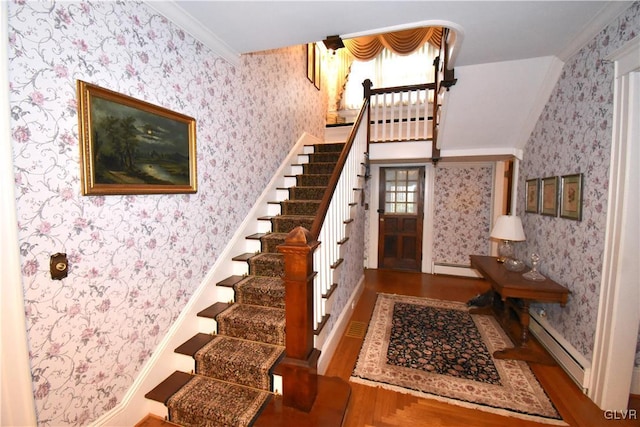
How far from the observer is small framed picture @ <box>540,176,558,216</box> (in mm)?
2393

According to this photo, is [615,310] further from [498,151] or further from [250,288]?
[250,288]

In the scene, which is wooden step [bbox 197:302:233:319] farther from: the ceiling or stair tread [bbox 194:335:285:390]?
the ceiling

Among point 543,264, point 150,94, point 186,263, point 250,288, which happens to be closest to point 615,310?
point 543,264

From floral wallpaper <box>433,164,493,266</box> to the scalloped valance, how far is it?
199cm

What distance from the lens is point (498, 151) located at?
3.35 metres

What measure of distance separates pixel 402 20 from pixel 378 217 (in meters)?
3.60

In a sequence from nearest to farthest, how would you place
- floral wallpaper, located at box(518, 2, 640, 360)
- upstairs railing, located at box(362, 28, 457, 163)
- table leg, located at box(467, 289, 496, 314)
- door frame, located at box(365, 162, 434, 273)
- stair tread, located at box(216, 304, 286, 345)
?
floral wallpaper, located at box(518, 2, 640, 360), stair tread, located at box(216, 304, 286, 345), table leg, located at box(467, 289, 496, 314), upstairs railing, located at box(362, 28, 457, 163), door frame, located at box(365, 162, 434, 273)

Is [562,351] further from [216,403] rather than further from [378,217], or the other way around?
[378,217]

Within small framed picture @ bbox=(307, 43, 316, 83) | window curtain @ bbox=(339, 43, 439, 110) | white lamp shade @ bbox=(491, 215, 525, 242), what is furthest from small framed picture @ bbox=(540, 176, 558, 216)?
small framed picture @ bbox=(307, 43, 316, 83)

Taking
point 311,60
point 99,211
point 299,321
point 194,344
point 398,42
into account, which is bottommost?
point 194,344

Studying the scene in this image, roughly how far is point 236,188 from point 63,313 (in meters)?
1.55

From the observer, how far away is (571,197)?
7.11 feet

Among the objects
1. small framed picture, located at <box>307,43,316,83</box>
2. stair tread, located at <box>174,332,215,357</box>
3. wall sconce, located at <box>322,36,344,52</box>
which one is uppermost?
small framed picture, located at <box>307,43,316,83</box>

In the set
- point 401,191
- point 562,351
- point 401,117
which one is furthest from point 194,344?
point 401,191
